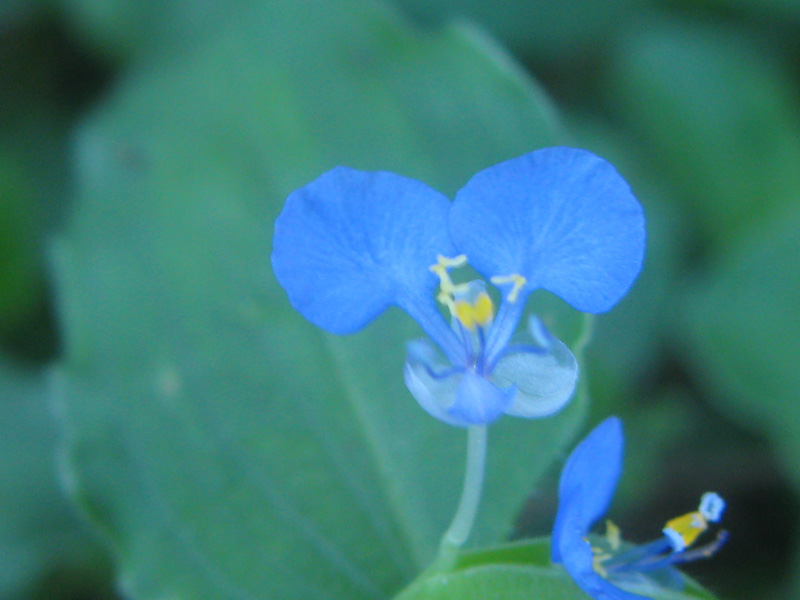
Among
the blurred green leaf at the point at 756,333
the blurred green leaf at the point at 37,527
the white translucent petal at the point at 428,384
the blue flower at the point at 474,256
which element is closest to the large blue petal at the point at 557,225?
the blue flower at the point at 474,256

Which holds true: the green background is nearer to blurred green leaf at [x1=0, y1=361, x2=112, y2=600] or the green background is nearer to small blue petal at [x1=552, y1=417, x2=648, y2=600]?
blurred green leaf at [x1=0, y1=361, x2=112, y2=600]

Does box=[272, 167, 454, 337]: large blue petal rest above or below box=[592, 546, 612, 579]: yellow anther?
above

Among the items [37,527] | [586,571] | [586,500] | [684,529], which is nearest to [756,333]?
[684,529]

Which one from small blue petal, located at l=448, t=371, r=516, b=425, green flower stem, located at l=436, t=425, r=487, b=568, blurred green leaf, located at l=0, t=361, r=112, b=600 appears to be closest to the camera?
small blue petal, located at l=448, t=371, r=516, b=425

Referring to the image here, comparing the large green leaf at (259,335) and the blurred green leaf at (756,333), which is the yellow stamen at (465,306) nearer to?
the large green leaf at (259,335)

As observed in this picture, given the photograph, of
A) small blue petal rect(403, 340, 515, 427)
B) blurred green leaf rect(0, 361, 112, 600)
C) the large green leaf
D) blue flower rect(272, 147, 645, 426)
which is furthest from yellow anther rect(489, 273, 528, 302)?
blurred green leaf rect(0, 361, 112, 600)

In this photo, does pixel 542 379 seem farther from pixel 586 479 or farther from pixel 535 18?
pixel 535 18
